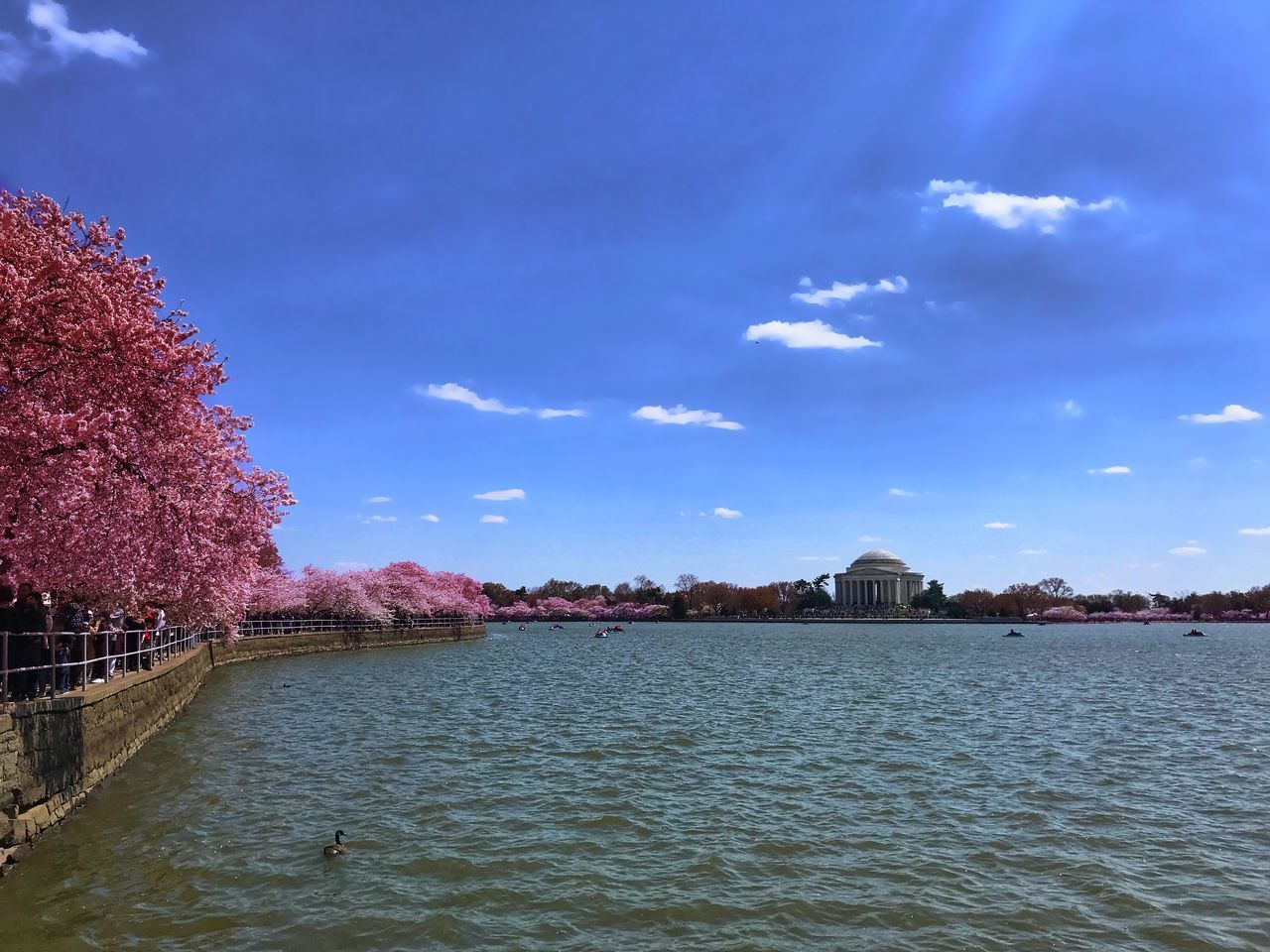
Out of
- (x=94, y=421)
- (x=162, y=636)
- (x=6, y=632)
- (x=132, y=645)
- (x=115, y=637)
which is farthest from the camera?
(x=162, y=636)

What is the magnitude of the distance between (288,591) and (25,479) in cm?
5986

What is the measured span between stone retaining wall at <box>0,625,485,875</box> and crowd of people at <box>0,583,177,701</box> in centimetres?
54

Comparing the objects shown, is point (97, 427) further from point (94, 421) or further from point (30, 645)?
point (30, 645)

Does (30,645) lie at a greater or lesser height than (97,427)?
lesser

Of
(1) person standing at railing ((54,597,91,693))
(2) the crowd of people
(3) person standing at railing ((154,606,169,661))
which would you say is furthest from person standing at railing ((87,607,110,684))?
(3) person standing at railing ((154,606,169,661))

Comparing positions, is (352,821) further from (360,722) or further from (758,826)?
(360,722)

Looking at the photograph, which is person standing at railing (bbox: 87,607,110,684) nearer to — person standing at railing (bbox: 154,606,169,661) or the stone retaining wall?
the stone retaining wall

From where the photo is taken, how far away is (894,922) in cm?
974

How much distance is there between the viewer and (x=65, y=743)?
14.6 meters

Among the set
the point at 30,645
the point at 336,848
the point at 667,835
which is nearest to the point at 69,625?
the point at 30,645

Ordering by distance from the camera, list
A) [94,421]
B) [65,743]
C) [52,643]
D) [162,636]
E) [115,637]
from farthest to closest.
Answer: [162,636] < [115,637] < [52,643] < [65,743] < [94,421]

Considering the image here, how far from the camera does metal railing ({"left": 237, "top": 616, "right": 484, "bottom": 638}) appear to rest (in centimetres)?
5769

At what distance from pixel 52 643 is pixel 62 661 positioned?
525 centimetres

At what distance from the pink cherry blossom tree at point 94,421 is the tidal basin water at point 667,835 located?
4591 millimetres
